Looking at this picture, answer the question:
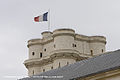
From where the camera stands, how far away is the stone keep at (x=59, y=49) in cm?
8671

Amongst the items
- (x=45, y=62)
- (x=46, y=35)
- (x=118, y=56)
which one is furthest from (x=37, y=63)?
(x=118, y=56)

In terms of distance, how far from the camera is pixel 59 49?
87.6 meters

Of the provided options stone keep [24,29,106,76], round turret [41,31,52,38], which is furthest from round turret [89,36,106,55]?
round turret [41,31,52,38]

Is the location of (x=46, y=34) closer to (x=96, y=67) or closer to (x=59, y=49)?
(x=59, y=49)

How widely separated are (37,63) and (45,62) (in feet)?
6.86

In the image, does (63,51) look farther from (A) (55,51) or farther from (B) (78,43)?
(B) (78,43)

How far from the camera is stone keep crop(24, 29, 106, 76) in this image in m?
86.7

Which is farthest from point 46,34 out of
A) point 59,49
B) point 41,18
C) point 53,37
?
point 41,18

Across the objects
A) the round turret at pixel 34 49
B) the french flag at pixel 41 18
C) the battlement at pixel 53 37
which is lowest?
the round turret at pixel 34 49

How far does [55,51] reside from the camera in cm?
8750

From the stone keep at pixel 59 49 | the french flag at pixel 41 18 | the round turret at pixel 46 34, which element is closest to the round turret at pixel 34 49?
the stone keep at pixel 59 49

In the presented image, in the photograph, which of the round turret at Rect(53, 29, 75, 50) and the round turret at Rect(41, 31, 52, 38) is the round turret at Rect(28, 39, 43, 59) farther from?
the round turret at Rect(53, 29, 75, 50)

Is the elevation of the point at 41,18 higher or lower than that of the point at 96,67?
higher

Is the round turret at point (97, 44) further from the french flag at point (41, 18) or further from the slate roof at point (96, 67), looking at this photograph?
the slate roof at point (96, 67)
